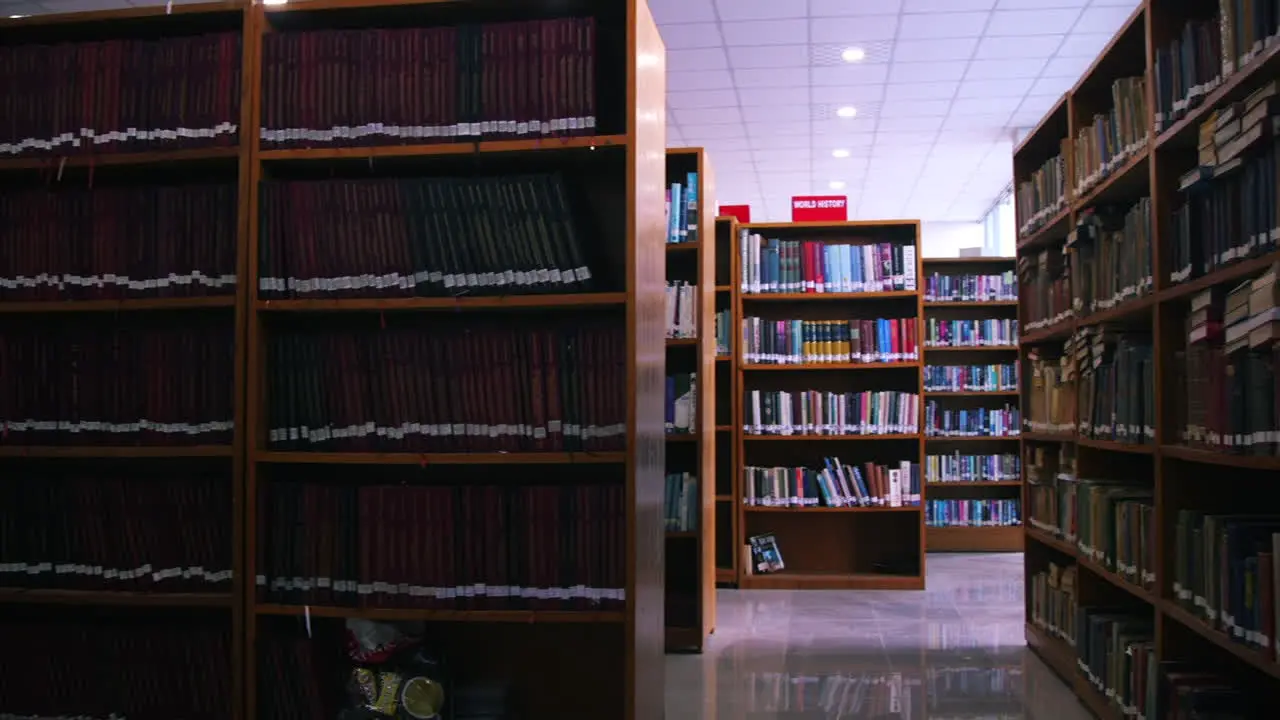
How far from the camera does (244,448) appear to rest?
2.95m

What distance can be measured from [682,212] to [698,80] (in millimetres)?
3627

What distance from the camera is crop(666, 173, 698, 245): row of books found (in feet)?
16.4

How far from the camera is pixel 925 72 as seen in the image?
322 inches

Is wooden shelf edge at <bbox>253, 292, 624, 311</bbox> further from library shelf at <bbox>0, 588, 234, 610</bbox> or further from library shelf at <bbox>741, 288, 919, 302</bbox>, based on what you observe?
library shelf at <bbox>741, 288, 919, 302</bbox>

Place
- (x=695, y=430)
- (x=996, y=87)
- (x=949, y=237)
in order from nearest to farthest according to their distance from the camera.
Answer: (x=695, y=430), (x=996, y=87), (x=949, y=237)

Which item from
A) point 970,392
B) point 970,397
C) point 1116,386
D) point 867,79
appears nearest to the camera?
point 1116,386

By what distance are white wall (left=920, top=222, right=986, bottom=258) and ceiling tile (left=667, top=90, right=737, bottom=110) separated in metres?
7.18

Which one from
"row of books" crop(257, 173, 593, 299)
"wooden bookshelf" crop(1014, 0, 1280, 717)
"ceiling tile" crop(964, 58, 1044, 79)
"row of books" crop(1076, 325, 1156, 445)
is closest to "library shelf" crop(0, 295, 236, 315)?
"row of books" crop(257, 173, 593, 299)

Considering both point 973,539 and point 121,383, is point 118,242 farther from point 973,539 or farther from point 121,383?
point 973,539

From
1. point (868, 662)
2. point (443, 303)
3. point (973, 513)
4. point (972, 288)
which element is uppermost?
point (972, 288)

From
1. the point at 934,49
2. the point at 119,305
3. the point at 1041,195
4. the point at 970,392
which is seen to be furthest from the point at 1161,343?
the point at 970,392

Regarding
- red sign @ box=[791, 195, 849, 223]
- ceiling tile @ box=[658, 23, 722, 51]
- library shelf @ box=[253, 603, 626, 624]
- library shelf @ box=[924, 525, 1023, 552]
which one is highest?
ceiling tile @ box=[658, 23, 722, 51]

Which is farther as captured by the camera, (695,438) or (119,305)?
(695,438)

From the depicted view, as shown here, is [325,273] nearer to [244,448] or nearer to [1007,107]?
[244,448]
